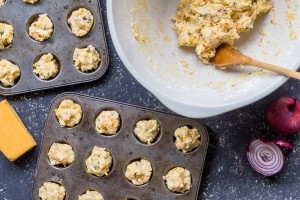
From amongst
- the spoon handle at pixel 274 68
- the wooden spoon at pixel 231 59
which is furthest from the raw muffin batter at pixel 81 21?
the spoon handle at pixel 274 68

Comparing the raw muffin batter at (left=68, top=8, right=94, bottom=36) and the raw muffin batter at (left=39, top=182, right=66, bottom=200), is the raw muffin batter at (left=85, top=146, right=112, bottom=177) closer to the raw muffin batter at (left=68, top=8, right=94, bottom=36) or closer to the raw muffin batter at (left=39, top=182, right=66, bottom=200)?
the raw muffin batter at (left=39, top=182, right=66, bottom=200)

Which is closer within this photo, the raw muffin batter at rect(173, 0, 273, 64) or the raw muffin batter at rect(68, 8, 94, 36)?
the raw muffin batter at rect(173, 0, 273, 64)

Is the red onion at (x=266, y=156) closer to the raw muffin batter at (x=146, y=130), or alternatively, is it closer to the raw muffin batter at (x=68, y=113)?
the raw muffin batter at (x=146, y=130)

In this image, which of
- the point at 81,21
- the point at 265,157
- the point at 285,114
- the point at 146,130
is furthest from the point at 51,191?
the point at 285,114

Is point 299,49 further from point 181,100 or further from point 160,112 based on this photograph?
point 160,112

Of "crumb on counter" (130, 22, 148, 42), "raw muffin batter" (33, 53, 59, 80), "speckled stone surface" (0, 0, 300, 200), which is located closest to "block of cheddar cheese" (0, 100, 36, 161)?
"speckled stone surface" (0, 0, 300, 200)

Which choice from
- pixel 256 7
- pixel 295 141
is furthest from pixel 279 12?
pixel 295 141

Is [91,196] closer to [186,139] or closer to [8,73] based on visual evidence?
[186,139]
